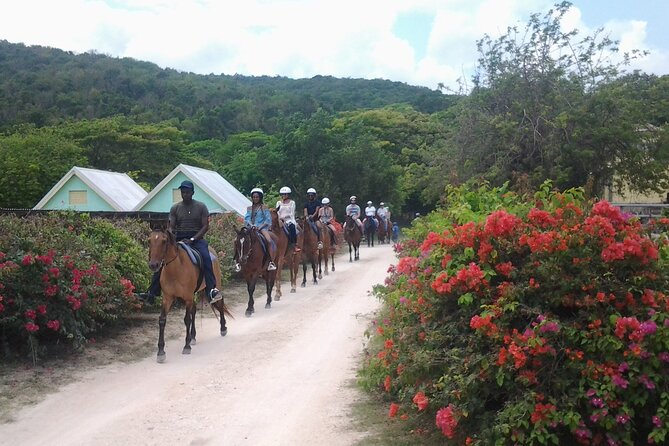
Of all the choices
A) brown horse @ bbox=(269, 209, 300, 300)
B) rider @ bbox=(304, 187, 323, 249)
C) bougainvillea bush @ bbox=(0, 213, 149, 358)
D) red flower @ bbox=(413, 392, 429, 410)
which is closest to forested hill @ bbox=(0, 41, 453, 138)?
rider @ bbox=(304, 187, 323, 249)

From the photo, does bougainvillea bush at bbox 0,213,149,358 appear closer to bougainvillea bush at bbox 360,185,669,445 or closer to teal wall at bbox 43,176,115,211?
bougainvillea bush at bbox 360,185,669,445

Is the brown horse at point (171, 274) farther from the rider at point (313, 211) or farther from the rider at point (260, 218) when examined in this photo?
the rider at point (313, 211)

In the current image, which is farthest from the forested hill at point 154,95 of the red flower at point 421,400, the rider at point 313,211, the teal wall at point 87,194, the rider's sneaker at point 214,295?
the red flower at point 421,400

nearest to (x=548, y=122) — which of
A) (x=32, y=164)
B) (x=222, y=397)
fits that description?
(x=222, y=397)

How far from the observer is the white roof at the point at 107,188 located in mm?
35875

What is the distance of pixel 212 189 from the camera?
32.9 meters

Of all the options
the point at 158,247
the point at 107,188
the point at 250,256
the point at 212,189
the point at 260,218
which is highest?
the point at 107,188

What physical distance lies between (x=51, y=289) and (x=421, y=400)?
5487mm

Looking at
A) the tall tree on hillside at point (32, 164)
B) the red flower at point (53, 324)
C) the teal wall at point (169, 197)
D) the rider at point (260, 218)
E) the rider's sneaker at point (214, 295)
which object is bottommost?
the red flower at point (53, 324)

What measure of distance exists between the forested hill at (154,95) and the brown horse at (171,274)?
47392 millimetres

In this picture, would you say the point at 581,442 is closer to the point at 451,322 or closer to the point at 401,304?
the point at 451,322

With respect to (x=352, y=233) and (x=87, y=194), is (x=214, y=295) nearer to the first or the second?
(x=352, y=233)

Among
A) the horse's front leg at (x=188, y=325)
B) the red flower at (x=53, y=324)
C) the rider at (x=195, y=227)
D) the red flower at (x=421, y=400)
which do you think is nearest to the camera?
the red flower at (x=421, y=400)

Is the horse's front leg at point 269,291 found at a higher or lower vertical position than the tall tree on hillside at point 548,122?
lower
